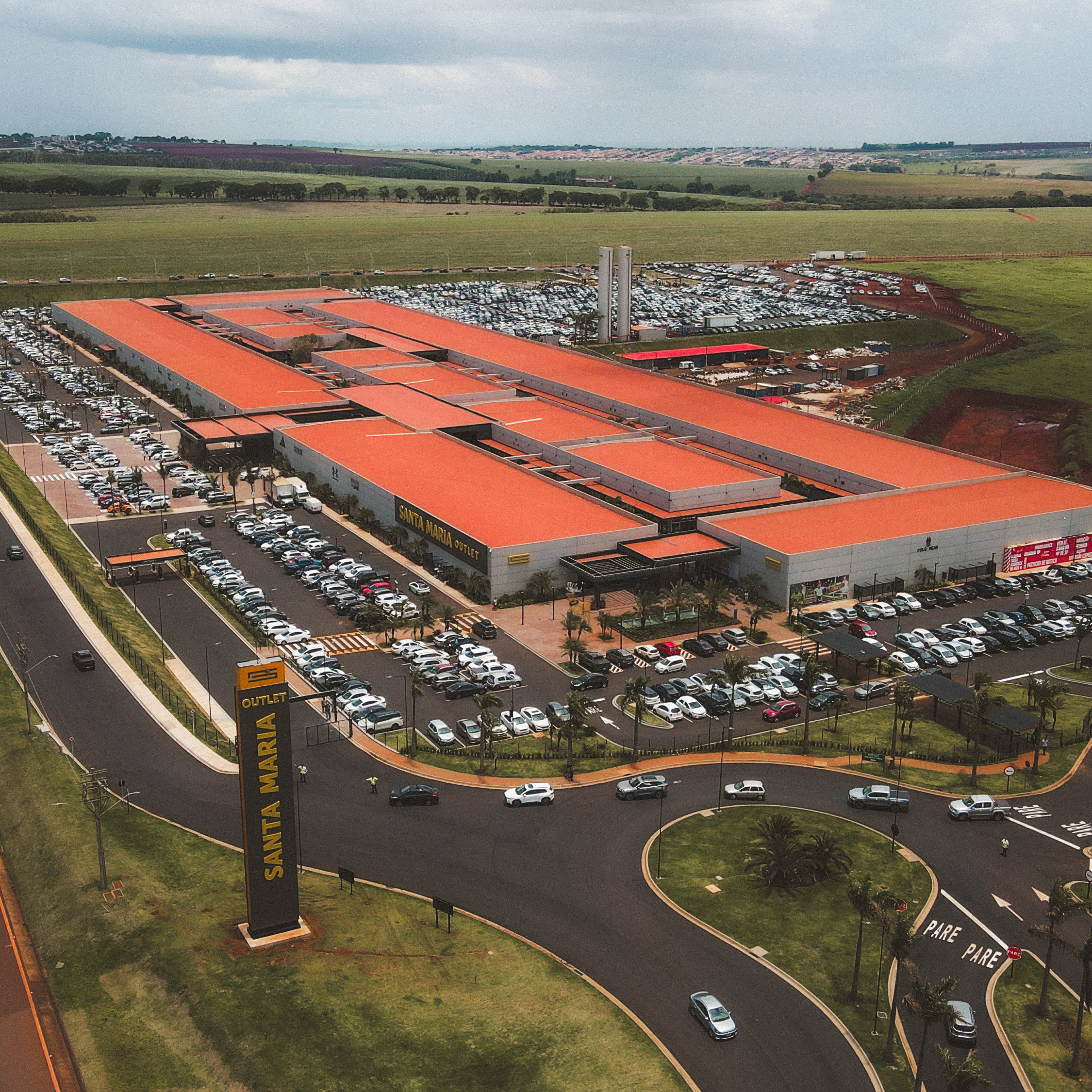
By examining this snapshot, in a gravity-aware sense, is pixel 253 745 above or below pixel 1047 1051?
above

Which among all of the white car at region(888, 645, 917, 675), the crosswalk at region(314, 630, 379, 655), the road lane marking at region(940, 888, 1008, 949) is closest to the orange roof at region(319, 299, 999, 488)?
the white car at region(888, 645, 917, 675)

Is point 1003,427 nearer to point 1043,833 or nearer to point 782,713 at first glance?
point 782,713

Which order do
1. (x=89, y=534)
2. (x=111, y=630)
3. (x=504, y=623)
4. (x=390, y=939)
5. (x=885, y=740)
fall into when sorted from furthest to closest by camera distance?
(x=89, y=534), (x=504, y=623), (x=111, y=630), (x=885, y=740), (x=390, y=939)

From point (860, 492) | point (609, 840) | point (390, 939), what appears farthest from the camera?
point (860, 492)

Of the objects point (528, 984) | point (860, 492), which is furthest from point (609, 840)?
point (860, 492)

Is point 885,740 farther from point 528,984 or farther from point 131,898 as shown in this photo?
point 131,898

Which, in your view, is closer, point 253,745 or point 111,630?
point 253,745
